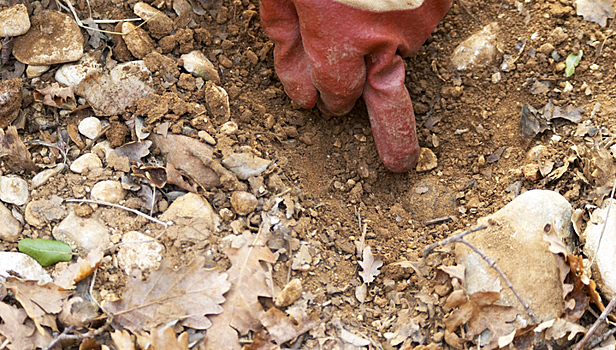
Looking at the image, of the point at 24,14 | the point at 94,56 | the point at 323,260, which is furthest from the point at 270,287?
the point at 24,14

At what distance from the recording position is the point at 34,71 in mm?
1982

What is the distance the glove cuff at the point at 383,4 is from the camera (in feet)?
5.73

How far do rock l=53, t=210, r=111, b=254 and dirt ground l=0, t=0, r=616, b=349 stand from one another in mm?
50

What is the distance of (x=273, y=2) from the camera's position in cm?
188

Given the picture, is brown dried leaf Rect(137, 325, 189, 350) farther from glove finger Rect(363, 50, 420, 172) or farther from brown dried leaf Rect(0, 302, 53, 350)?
glove finger Rect(363, 50, 420, 172)

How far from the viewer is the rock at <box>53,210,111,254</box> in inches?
68.2

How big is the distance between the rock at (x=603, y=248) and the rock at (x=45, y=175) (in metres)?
1.90

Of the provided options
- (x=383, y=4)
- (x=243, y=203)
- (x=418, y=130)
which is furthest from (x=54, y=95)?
(x=418, y=130)

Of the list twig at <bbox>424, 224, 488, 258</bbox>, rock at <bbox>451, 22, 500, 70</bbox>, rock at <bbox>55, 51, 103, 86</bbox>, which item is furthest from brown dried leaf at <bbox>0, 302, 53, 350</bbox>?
rock at <bbox>451, 22, 500, 70</bbox>

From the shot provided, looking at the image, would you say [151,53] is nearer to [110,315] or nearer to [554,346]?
[110,315]

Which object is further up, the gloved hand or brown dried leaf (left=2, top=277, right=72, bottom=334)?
the gloved hand

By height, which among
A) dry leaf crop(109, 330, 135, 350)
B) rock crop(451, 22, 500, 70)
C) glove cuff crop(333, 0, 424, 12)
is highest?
glove cuff crop(333, 0, 424, 12)

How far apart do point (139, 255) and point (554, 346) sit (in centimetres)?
140

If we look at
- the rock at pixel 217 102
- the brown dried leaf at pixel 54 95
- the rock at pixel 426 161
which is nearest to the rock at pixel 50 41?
the brown dried leaf at pixel 54 95
